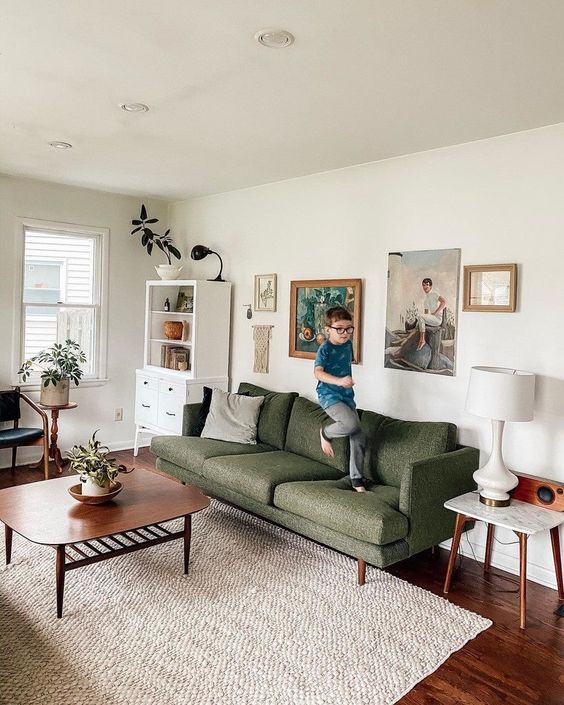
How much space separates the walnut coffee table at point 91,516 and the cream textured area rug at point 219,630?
174mm

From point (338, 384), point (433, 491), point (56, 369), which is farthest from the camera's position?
point (56, 369)

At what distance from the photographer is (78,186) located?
548 centimetres

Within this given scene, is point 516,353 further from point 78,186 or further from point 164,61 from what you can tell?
point 78,186

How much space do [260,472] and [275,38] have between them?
8.03 ft

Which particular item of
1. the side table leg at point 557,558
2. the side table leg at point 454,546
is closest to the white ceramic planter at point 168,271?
the side table leg at point 454,546

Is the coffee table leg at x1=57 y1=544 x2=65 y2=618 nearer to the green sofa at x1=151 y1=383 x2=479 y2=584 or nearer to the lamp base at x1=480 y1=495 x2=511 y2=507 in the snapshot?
the green sofa at x1=151 y1=383 x2=479 y2=584

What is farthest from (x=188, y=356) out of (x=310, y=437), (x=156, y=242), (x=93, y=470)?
(x=93, y=470)

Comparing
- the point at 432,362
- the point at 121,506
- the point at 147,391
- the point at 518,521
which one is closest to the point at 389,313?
the point at 432,362

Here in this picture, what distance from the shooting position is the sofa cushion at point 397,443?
3.57m

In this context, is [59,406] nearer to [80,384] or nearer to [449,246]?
[80,384]

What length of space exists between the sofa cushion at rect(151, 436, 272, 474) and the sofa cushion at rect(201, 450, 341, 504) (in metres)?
0.13

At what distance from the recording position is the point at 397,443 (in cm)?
375

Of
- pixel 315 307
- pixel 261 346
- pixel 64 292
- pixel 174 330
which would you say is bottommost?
pixel 261 346

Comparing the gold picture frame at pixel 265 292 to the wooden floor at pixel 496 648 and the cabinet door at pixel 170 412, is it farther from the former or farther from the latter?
the wooden floor at pixel 496 648
